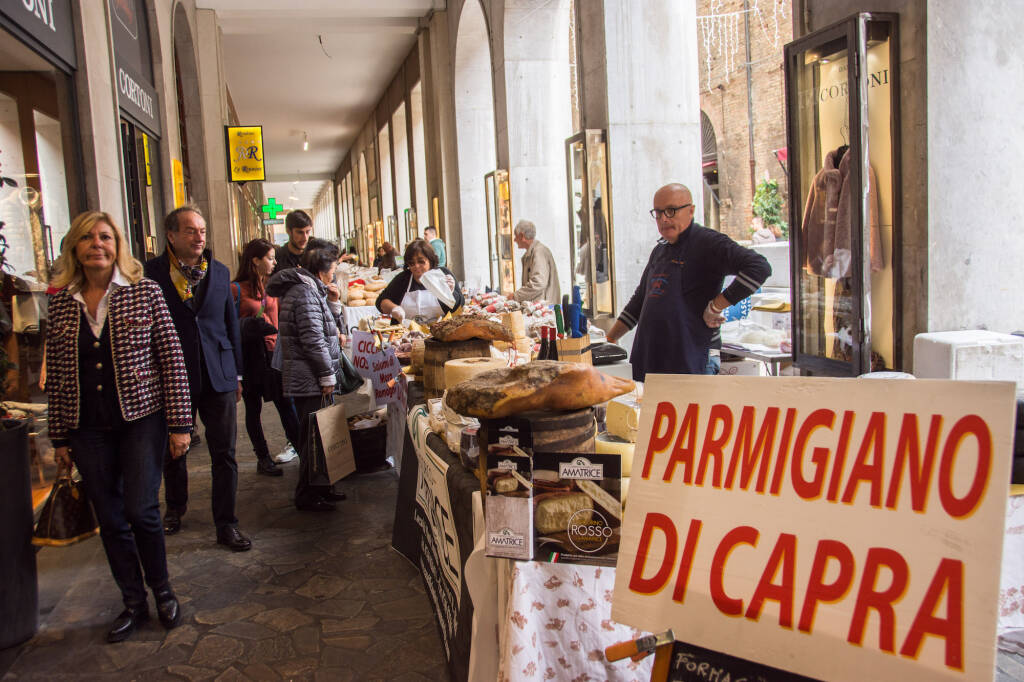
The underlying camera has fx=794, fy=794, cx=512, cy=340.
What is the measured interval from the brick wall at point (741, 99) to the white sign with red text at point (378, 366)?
14292mm

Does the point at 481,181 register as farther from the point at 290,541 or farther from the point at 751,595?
the point at 751,595

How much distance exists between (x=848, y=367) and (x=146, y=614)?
3.60 metres

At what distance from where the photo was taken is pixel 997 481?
1.34 meters

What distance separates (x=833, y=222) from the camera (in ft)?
13.8

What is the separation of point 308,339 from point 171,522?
1.33 metres

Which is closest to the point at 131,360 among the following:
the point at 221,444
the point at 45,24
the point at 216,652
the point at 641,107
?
the point at 221,444

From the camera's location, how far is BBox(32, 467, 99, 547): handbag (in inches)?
128

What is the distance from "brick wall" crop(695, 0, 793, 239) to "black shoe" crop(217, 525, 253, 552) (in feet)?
51.8

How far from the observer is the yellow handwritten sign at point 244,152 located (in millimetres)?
13477

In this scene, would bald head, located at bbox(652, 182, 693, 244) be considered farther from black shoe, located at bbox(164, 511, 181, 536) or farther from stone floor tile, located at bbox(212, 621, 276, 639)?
black shoe, located at bbox(164, 511, 181, 536)

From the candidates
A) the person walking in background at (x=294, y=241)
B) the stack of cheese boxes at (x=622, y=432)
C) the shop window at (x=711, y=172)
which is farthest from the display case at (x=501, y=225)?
the shop window at (x=711, y=172)

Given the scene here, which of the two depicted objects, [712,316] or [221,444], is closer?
[712,316]

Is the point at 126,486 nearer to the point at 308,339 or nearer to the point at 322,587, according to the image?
the point at 322,587

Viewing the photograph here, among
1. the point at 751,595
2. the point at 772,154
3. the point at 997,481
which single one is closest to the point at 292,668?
the point at 751,595
